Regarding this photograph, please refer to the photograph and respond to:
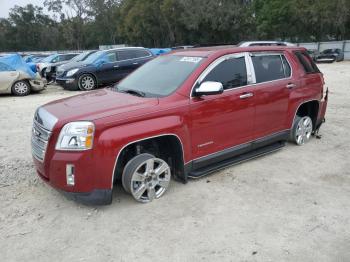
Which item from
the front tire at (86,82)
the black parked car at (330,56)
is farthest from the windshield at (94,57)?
the black parked car at (330,56)

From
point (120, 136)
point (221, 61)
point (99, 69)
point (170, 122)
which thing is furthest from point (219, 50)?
point (99, 69)

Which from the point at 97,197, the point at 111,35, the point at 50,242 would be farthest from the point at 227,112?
the point at 111,35

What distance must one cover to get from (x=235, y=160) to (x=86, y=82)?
1063cm

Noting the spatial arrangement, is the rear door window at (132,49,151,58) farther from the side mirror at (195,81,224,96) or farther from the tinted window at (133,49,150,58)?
the side mirror at (195,81,224,96)

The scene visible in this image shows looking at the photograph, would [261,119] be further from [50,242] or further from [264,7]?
[264,7]

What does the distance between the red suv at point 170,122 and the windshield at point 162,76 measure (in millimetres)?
18

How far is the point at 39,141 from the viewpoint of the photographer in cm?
409

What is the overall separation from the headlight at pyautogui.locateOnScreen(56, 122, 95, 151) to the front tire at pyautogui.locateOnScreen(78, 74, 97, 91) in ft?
36.2

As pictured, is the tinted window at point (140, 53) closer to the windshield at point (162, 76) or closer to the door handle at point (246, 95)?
the windshield at point (162, 76)

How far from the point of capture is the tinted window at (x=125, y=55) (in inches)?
593

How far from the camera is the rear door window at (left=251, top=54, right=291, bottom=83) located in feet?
17.3

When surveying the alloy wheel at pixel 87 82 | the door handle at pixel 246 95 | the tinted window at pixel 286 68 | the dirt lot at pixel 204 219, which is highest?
the tinted window at pixel 286 68

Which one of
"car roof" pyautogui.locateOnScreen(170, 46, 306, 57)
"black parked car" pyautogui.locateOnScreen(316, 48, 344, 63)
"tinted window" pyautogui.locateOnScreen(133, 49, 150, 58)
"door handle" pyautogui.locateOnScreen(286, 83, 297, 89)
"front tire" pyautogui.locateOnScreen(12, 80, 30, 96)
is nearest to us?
"car roof" pyautogui.locateOnScreen(170, 46, 306, 57)

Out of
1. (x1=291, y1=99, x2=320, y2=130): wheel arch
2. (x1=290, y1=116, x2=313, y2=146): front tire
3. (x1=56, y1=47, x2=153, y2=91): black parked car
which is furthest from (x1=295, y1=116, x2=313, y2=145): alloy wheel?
(x1=56, y1=47, x2=153, y2=91): black parked car
